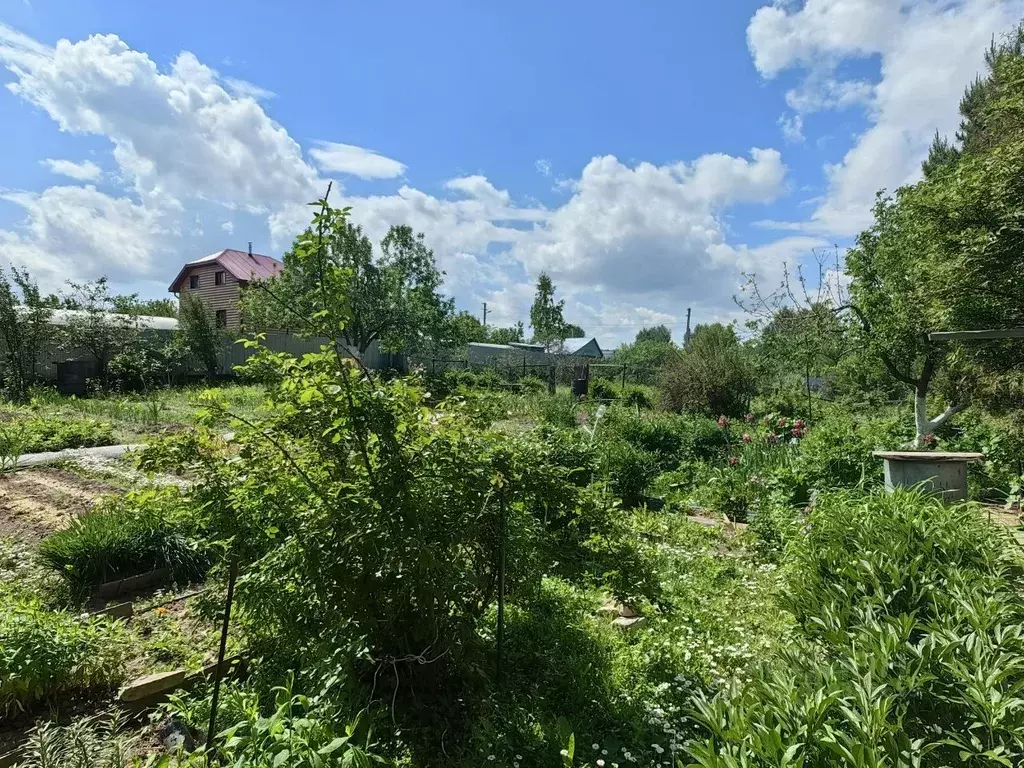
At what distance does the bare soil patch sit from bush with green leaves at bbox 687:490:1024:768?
478 cm

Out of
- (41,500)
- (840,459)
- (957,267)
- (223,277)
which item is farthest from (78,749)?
(223,277)

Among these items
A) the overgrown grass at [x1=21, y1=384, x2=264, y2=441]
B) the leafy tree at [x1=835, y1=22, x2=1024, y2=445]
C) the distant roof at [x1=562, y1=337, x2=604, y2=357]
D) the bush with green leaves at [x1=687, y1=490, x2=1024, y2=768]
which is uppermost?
the distant roof at [x1=562, y1=337, x2=604, y2=357]

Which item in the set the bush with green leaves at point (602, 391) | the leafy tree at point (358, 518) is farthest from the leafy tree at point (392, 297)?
the leafy tree at point (358, 518)

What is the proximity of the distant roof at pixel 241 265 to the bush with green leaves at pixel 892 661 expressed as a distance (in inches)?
1111

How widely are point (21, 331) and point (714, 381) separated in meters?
18.1

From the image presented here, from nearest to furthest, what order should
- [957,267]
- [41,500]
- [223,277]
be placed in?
1. [41,500]
2. [957,267]
3. [223,277]

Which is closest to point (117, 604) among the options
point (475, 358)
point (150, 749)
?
point (150, 749)

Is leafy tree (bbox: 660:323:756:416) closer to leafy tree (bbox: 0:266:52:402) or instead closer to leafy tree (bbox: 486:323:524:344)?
leafy tree (bbox: 0:266:52:402)

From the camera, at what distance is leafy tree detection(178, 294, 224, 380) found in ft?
59.6

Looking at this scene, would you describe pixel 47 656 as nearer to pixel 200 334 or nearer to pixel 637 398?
pixel 637 398

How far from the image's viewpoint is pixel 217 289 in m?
28.2

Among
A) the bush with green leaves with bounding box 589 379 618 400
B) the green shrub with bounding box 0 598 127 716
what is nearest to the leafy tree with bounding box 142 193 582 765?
the green shrub with bounding box 0 598 127 716

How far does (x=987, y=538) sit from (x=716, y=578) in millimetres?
1755

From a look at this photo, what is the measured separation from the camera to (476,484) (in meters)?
2.12
